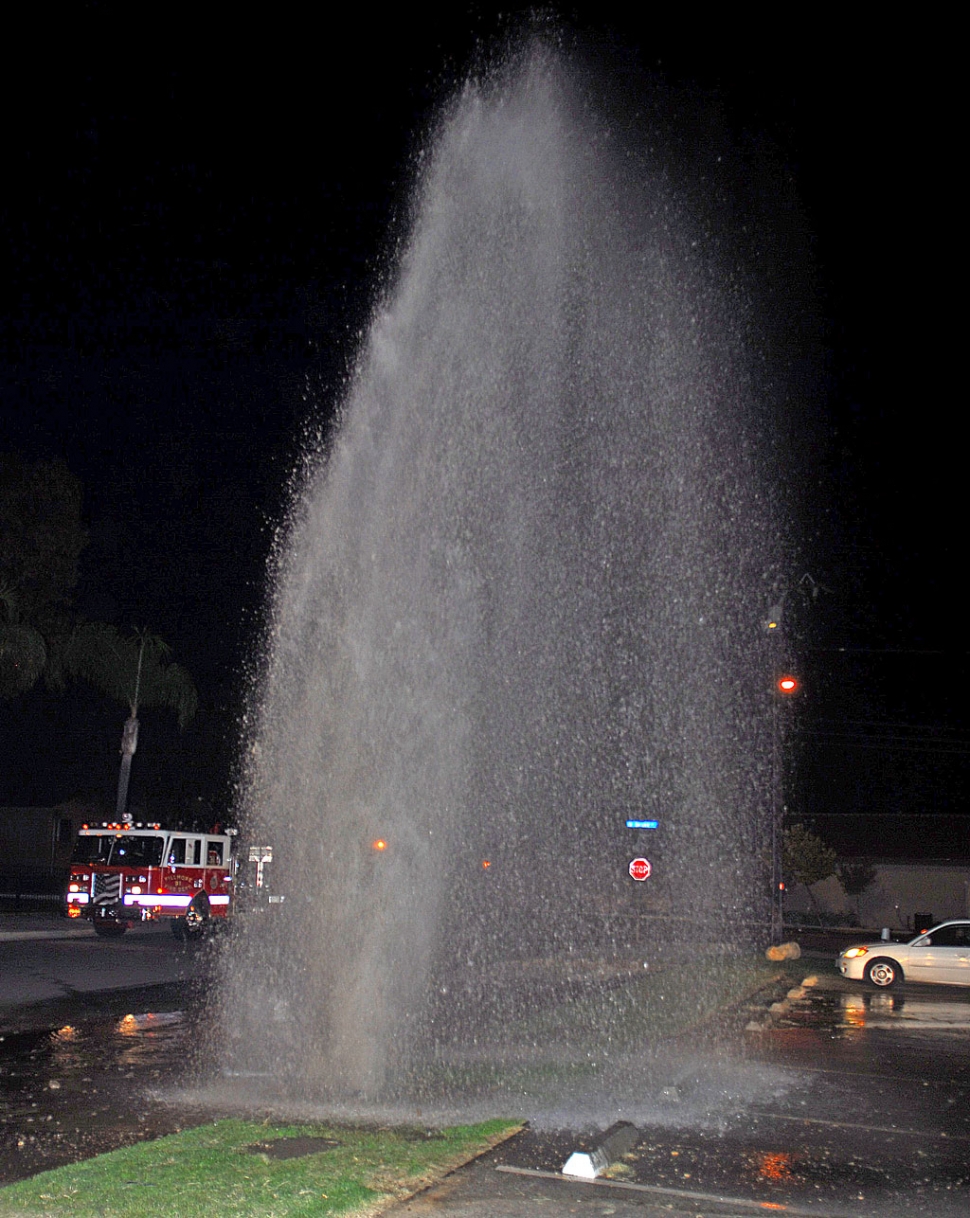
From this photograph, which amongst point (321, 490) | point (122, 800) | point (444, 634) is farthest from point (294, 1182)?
point (122, 800)

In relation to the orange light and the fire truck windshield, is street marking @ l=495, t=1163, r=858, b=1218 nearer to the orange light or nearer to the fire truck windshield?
the orange light

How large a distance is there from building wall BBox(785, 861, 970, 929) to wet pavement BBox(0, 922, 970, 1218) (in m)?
32.5

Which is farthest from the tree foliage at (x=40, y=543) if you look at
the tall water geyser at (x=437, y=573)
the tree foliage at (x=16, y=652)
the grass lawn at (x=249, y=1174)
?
the grass lawn at (x=249, y=1174)

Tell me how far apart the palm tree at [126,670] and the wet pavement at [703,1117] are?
69.0 ft

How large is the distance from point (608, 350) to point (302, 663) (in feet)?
24.0

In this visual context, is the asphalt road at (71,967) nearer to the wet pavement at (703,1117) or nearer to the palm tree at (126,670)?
the wet pavement at (703,1117)

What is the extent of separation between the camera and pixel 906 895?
46.7 m

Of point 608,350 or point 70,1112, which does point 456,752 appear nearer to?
point 70,1112

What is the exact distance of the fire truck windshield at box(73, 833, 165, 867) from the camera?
85.6ft

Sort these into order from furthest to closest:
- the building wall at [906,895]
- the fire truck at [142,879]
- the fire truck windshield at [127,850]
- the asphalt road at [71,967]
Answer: the building wall at [906,895] → the fire truck windshield at [127,850] → the fire truck at [142,879] → the asphalt road at [71,967]

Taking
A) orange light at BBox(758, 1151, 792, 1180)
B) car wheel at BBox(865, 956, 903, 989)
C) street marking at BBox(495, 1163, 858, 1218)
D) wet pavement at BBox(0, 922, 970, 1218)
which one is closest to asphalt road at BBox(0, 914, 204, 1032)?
wet pavement at BBox(0, 922, 970, 1218)

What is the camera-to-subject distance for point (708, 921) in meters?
36.3

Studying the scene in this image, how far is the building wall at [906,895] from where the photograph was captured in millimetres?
45781

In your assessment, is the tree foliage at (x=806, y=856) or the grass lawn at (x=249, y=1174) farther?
the tree foliage at (x=806, y=856)
